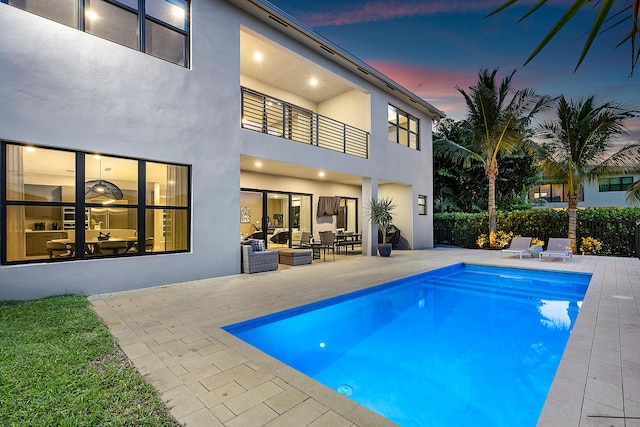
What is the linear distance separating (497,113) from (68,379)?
1572 centimetres

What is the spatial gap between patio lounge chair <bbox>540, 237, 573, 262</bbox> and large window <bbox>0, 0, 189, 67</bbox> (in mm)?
12592

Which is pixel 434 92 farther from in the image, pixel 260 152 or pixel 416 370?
pixel 416 370

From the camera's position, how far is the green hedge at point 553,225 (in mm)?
11766

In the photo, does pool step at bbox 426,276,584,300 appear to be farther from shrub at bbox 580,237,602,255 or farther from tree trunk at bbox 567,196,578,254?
A: shrub at bbox 580,237,602,255

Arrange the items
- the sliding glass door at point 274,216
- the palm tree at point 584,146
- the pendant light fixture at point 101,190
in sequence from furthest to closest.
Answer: the sliding glass door at point 274,216 → the palm tree at point 584,146 → the pendant light fixture at point 101,190

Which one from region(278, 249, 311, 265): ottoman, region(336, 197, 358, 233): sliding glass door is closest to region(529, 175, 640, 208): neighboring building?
region(336, 197, 358, 233): sliding glass door

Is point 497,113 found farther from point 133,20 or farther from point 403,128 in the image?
point 133,20

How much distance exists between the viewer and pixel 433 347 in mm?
4414

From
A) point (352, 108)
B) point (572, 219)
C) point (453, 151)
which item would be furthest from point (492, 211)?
point (352, 108)

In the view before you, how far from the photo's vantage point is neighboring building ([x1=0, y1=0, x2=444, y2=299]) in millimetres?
5398

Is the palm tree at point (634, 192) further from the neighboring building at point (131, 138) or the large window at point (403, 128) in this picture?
the neighboring building at point (131, 138)

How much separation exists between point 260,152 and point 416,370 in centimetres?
683

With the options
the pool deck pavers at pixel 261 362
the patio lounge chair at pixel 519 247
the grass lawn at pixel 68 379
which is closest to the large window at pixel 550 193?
the patio lounge chair at pixel 519 247

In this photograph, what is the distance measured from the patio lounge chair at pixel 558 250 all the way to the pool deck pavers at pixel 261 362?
385cm
